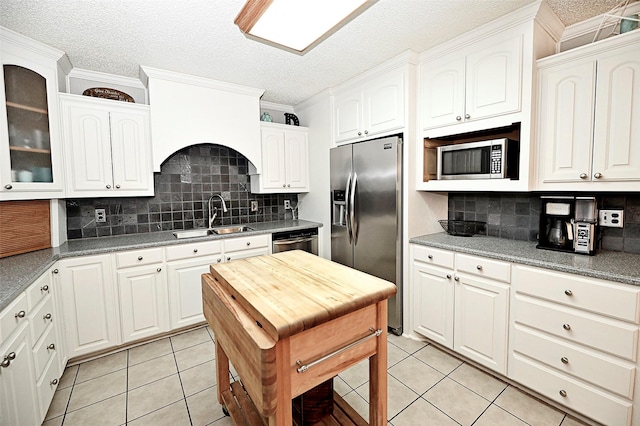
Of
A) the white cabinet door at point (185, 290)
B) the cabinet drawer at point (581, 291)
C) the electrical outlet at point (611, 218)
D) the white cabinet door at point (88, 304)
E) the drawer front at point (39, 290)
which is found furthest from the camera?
the white cabinet door at point (185, 290)

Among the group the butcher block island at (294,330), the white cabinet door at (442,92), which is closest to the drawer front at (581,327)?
the butcher block island at (294,330)

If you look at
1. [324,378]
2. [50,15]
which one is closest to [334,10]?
[324,378]

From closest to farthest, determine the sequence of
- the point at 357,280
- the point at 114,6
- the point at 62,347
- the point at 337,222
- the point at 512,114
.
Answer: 1. the point at 357,280
2. the point at 114,6
3. the point at 512,114
4. the point at 62,347
5. the point at 337,222

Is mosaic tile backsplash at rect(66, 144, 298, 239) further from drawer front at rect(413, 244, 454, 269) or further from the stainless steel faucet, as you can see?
drawer front at rect(413, 244, 454, 269)

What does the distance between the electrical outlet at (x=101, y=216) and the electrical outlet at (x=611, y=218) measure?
4190mm

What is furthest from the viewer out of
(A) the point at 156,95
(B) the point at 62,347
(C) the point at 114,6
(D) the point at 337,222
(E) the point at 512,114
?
(D) the point at 337,222

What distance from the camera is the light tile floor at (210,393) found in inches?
69.4

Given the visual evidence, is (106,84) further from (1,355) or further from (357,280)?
(357,280)

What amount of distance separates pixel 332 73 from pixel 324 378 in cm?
269

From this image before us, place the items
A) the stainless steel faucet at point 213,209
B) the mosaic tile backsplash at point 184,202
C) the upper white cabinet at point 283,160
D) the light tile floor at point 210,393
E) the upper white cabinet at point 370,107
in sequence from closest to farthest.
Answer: the light tile floor at point 210,393 < the upper white cabinet at point 370,107 < the mosaic tile backsplash at point 184,202 < the stainless steel faucet at point 213,209 < the upper white cabinet at point 283,160

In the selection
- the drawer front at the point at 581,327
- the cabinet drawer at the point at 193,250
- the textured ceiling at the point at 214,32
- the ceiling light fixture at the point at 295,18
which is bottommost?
the drawer front at the point at 581,327

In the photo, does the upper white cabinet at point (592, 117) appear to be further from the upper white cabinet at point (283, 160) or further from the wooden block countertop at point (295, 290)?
the upper white cabinet at point (283, 160)

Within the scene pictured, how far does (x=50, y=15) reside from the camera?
1.84m

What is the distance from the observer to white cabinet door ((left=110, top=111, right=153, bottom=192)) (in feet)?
8.66
